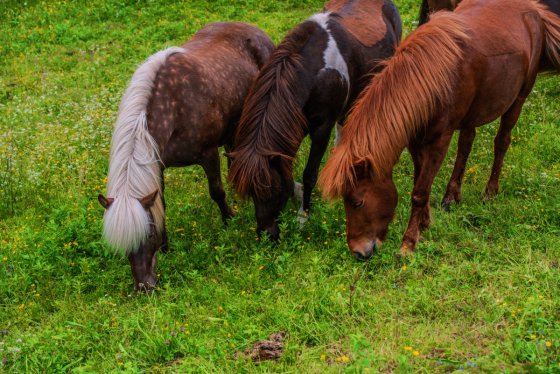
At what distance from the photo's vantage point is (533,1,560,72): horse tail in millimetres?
6152

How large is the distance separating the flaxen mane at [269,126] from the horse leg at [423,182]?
1.23 m

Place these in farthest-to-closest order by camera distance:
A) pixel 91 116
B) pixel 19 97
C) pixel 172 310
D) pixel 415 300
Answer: pixel 19 97
pixel 91 116
pixel 172 310
pixel 415 300

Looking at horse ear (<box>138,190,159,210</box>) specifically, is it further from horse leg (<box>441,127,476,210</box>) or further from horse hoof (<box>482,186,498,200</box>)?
horse hoof (<box>482,186,498,200</box>)

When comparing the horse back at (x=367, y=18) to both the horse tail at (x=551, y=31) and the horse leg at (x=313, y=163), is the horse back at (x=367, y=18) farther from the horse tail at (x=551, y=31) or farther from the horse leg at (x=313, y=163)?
the horse tail at (x=551, y=31)

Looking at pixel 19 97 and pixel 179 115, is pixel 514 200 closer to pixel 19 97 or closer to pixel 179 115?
pixel 179 115

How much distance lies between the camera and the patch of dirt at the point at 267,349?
4.15 metres

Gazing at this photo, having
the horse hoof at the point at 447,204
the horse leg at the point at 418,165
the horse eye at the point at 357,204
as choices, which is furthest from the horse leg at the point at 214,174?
the horse hoof at the point at 447,204

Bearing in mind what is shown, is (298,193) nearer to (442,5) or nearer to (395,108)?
(395,108)

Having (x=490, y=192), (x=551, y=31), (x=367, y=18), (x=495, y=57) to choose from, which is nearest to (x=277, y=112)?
(x=495, y=57)

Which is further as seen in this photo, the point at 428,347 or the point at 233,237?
the point at 233,237

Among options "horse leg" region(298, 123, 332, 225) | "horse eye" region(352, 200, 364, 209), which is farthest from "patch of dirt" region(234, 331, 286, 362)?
"horse leg" region(298, 123, 332, 225)

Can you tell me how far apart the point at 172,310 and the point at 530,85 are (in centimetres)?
435

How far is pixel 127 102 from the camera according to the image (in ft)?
18.3

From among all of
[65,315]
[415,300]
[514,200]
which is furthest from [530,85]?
[65,315]
